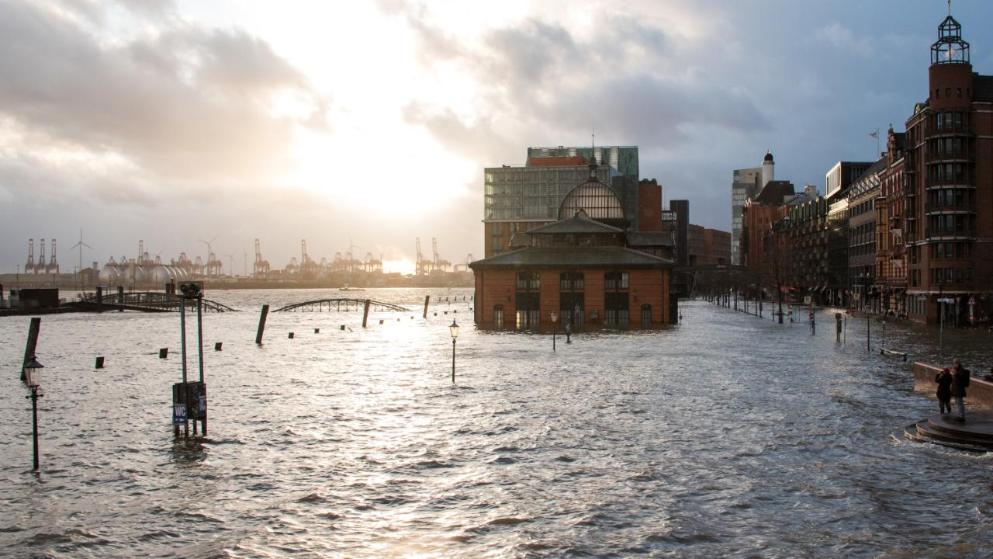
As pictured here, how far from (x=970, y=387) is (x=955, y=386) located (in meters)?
8.03

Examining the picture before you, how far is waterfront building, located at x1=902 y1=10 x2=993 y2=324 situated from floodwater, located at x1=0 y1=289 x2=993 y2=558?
5259 cm

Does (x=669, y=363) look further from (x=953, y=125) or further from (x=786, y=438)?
(x=953, y=125)

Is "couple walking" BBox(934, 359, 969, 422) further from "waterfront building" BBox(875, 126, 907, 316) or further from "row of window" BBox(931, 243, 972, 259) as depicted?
"waterfront building" BBox(875, 126, 907, 316)

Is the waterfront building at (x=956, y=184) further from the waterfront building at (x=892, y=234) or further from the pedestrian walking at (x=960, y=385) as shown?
the pedestrian walking at (x=960, y=385)

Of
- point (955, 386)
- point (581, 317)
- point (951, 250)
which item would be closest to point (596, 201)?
point (581, 317)

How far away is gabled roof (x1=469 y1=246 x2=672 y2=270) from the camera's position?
98.8m

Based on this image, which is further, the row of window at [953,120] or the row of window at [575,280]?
the row of window at [575,280]

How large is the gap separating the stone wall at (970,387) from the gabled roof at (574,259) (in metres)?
53.2

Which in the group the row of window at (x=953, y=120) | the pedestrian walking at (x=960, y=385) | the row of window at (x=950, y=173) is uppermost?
the row of window at (x=953, y=120)

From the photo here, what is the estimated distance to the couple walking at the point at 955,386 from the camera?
30492mm

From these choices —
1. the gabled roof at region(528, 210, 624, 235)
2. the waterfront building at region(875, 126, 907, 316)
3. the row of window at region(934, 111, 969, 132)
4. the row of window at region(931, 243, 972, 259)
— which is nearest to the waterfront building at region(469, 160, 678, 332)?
the gabled roof at region(528, 210, 624, 235)

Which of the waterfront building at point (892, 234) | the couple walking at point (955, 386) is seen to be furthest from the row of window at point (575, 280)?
the couple walking at point (955, 386)

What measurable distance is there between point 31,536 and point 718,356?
171 ft

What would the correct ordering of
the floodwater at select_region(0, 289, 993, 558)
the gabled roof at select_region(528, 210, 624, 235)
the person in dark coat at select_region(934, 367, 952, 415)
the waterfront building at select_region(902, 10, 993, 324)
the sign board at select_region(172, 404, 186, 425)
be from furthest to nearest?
1. the gabled roof at select_region(528, 210, 624, 235)
2. the waterfront building at select_region(902, 10, 993, 324)
3. the sign board at select_region(172, 404, 186, 425)
4. the person in dark coat at select_region(934, 367, 952, 415)
5. the floodwater at select_region(0, 289, 993, 558)
